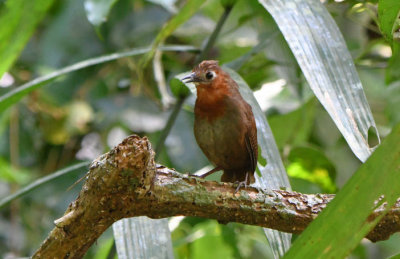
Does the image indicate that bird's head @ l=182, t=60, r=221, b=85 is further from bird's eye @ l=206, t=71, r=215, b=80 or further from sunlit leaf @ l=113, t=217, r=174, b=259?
sunlit leaf @ l=113, t=217, r=174, b=259

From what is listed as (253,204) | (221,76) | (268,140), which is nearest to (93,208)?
(253,204)

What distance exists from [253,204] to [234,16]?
94.9 inches

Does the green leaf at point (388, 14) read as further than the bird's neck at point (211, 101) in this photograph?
No

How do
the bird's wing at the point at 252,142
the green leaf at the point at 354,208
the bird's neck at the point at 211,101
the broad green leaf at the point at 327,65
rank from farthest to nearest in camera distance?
the bird's neck at the point at 211,101
the bird's wing at the point at 252,142
the broad green leaf at the point at 327,65
the green leaf at the point at 354,208

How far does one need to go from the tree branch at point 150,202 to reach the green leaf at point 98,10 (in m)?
0.76

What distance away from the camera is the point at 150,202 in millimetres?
1495

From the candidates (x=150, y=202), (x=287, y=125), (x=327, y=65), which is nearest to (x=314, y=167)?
(x=287, y=125)

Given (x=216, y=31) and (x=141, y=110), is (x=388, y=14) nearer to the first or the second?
(x=216, y=31)

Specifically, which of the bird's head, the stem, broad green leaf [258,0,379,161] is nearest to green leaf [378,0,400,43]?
broad green leaf [258,0,379,161]

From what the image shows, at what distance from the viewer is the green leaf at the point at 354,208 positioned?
926mm

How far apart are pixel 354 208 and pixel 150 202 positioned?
0.66m

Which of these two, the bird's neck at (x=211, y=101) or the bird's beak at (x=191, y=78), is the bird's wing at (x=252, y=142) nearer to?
the bird's neck at (x=211, y=101)

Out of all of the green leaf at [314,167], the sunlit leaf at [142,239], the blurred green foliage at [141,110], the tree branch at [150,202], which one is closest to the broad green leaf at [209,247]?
the blurred green foliage at [141,110]

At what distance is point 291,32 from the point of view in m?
1.60
